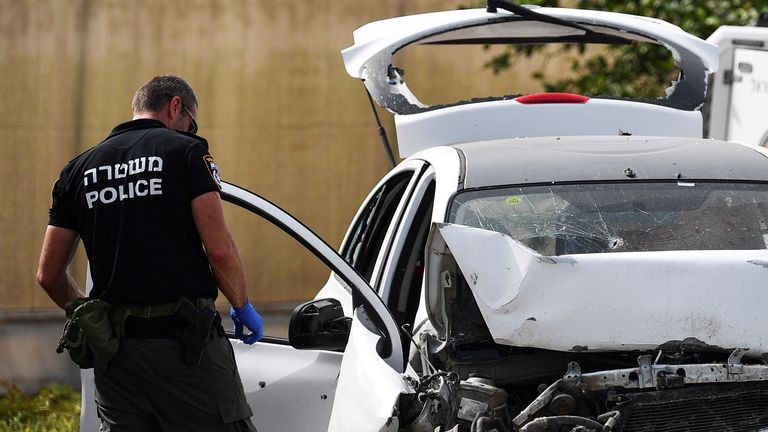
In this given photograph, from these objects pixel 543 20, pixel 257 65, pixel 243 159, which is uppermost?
pixel 543 20

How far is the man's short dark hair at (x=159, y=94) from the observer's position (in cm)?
450

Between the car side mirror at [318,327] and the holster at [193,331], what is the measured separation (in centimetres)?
36

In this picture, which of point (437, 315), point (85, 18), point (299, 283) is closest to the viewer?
point (437, 315)

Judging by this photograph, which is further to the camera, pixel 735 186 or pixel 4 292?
pixel 4 292

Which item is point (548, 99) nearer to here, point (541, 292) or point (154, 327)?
point (541, 292)

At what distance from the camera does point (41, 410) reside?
8562 millimetres

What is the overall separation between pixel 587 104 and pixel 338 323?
66.7 inches

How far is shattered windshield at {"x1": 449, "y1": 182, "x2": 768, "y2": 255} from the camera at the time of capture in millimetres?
→ 4320

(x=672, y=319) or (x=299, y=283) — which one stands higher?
(x=672, y=319)

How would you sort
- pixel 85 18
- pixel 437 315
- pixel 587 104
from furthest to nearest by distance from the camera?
pixel 85 18
pixel 587 104
pixel 437 315

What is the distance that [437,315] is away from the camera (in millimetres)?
4270

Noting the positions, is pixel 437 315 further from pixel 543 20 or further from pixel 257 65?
pixel 257 65

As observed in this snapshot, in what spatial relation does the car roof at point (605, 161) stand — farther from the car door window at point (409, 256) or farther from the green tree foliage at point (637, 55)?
the green tree foliage at point (637, 55)

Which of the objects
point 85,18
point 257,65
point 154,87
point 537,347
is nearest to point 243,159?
point 257,65
